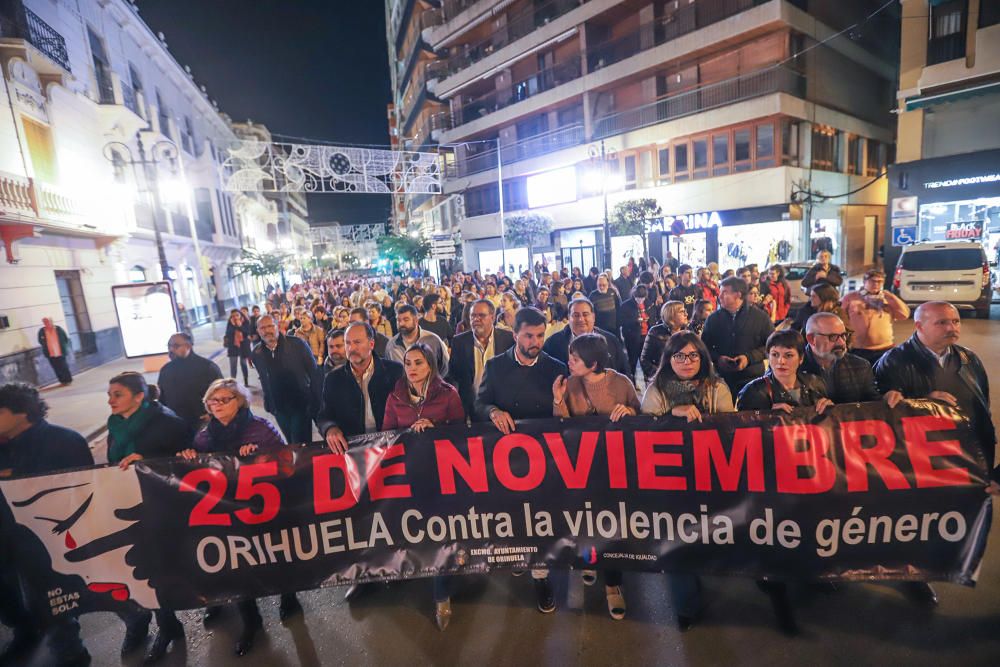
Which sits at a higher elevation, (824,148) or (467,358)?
(824,148)

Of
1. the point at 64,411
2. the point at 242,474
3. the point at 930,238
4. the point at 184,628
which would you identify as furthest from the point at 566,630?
the point at 930,238

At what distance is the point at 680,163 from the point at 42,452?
25730 millimetres

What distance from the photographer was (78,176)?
1616 cm

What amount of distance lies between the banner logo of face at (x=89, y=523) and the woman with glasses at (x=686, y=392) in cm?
349

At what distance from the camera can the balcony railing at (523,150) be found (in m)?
29.4

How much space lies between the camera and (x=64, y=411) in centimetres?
1052

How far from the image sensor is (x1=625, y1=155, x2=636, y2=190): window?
2639 cm

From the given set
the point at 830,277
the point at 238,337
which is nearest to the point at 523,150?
the point at 238,337

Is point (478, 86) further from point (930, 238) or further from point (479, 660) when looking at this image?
point (479, 660)

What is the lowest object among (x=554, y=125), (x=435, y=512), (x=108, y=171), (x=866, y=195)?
(x=435, y=512)

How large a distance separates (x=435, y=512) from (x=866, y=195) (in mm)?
32594

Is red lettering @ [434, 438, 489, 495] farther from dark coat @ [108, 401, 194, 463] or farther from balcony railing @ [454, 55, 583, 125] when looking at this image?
balcony railing @ [454, 55, 583, 125]

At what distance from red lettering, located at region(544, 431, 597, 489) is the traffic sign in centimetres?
2313

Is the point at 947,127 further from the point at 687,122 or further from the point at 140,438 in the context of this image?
the point at 140,438
